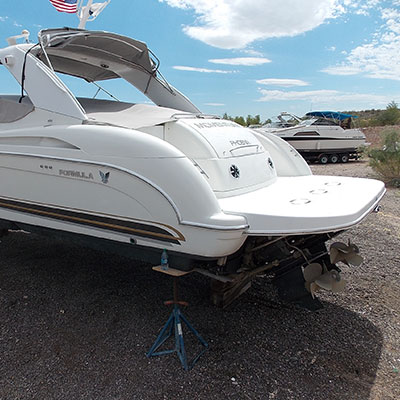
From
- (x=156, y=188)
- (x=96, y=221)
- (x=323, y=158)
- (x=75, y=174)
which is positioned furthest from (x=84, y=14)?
(x=323, y=158)

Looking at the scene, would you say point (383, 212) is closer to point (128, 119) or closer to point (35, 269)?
point (128, 119)

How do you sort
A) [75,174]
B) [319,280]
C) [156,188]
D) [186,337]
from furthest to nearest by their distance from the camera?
1. [186,337]
2. [75,174]
3. [319,280]
4. [156,188]

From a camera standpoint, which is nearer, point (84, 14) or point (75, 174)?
point (75, 174)

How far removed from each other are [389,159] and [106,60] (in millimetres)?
8437

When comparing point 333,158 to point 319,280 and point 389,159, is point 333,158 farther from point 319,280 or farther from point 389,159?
point 319,280

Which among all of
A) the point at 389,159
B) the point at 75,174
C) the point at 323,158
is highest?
the point at 75,174

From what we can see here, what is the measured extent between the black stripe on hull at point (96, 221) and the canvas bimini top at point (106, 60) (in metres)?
1.36

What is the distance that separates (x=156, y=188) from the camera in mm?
2459

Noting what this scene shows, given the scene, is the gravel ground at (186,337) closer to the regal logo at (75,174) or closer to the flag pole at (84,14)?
the regal logo at (75,174)

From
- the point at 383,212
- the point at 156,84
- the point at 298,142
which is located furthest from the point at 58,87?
the point at 298,142

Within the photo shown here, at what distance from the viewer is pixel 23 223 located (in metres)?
3.27

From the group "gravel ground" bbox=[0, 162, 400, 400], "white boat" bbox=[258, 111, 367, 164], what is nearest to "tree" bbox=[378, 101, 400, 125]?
"white boat" bbox=[258, 111, 367, 164]

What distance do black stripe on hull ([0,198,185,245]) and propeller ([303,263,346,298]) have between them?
3.02 feet

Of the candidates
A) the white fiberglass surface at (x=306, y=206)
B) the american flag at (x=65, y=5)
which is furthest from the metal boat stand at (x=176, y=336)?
the american flag at (x=65, y=5)
